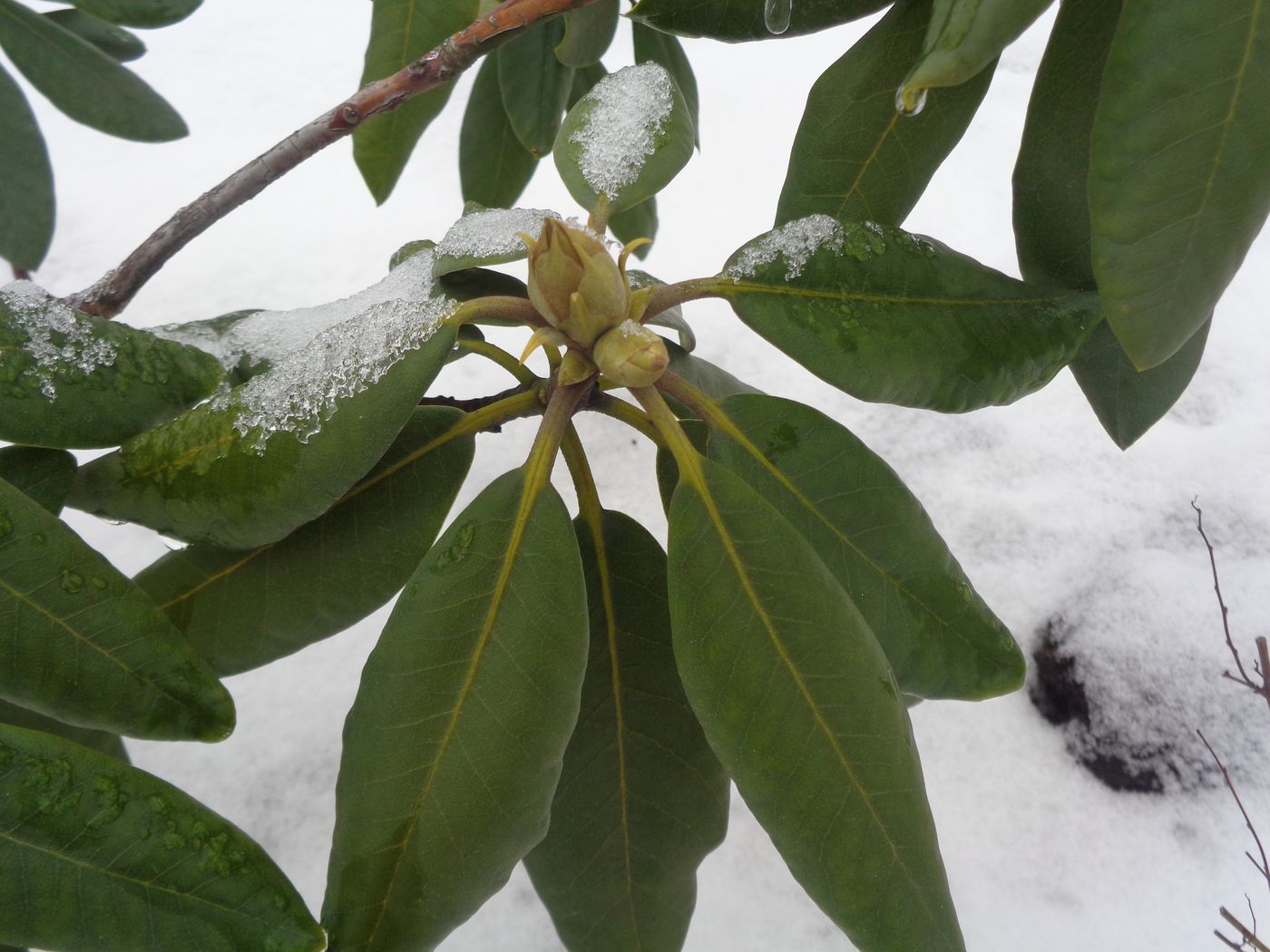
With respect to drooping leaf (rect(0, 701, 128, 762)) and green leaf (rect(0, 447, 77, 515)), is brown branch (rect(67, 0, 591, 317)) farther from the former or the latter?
drooping leaf (rect(0, 701, 128, 762))

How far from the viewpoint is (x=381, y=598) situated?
25.2 inches

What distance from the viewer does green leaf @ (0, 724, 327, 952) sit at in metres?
0.45

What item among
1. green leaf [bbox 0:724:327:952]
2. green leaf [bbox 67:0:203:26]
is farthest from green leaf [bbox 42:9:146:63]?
green leaf [bbox 0:724:327:952]

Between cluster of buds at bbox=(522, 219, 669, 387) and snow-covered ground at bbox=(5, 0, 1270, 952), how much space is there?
943 millimetres

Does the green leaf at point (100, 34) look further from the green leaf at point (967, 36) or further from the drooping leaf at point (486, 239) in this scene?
the green leaf at point (967, 36)

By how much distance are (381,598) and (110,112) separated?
782 mm

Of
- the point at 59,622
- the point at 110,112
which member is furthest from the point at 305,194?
the point at 59,622

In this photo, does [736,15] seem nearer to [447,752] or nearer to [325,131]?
[325,131]

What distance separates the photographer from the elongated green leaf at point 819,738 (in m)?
0.52

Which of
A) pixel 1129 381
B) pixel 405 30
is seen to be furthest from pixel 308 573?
pixel 1129 381

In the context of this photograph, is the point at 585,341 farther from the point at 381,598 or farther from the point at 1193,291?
the point at 1193,291

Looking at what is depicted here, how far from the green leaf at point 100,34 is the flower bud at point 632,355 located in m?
0.96

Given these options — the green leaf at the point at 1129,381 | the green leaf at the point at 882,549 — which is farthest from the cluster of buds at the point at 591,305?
the green leaf at the point at 1129,381

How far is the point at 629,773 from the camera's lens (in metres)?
0.73
